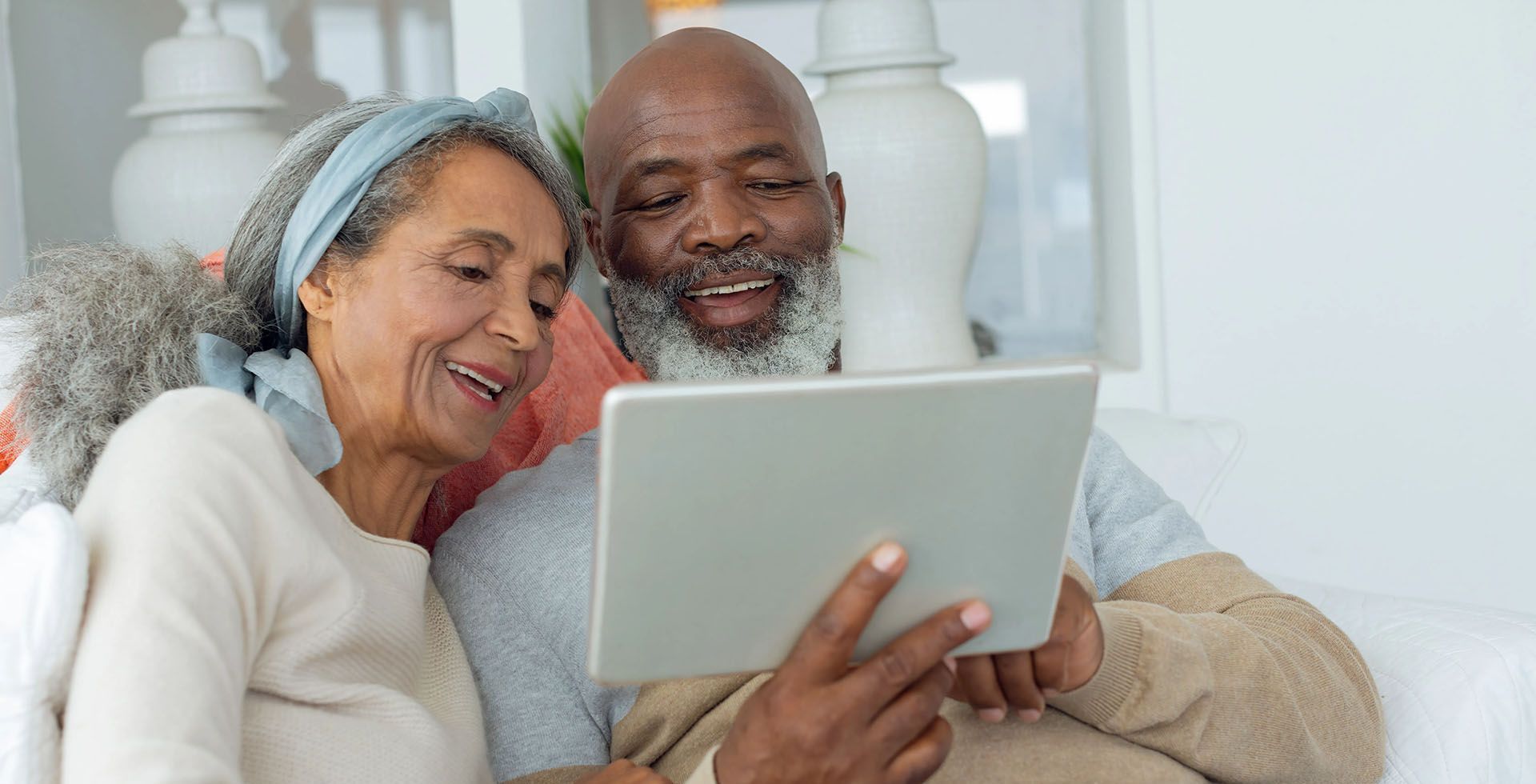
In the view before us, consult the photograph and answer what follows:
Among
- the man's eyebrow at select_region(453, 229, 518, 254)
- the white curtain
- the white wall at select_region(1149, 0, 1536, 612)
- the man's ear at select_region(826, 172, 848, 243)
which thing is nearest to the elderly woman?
the man's eyebrow at select_region(453, 229, 518, 254)

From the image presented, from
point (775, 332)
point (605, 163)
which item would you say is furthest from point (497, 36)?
point (775, 332)

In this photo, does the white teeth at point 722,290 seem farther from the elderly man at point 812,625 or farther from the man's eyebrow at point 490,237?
the man's eyebrow at point 490,237

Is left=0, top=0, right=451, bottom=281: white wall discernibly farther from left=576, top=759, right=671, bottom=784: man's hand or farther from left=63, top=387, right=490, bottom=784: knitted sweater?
left=576, top=759, right=671, bottom=784: man's hand

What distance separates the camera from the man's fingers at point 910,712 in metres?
1.07

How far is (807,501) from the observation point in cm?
95

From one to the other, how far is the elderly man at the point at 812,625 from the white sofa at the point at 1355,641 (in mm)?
108

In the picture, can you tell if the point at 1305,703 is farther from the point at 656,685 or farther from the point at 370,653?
the point at 370,653

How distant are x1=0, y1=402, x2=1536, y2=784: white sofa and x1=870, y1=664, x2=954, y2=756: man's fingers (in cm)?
60

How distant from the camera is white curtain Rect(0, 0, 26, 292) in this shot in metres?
3.05

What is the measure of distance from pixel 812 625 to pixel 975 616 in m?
0.12

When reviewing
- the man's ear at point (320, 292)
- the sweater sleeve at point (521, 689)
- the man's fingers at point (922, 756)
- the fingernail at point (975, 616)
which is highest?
the man's ear at point (320, 292)

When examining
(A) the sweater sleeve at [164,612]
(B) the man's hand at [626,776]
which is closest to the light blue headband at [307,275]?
(A) the sweater sleeve at [164,612]

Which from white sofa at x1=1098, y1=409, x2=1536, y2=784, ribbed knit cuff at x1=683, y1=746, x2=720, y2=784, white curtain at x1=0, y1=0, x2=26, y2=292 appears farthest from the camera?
white curtain at x1=0, y1=0, x2=26, y2=292

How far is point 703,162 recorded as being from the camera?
6.35ft
